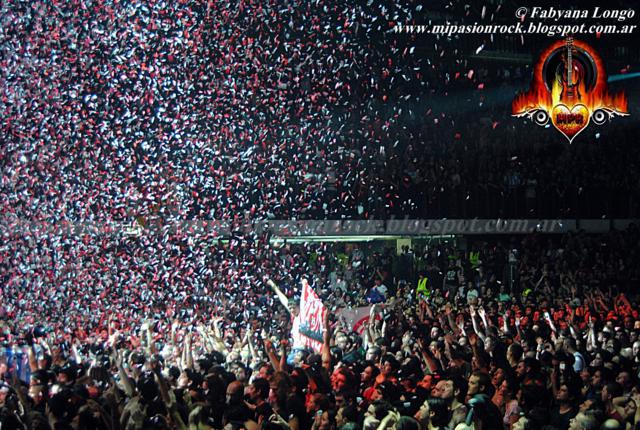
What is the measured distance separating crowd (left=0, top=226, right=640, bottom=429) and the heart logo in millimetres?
2799

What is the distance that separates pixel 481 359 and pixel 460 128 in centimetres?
878

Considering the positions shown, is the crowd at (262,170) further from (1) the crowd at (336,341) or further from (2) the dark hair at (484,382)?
(2) the dark hair at (484,382)

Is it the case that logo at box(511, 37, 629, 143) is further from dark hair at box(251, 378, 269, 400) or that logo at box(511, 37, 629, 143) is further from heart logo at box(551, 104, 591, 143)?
dark hair at box(251, 378, 269, 400)

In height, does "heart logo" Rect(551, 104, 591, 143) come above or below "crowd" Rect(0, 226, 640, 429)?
above

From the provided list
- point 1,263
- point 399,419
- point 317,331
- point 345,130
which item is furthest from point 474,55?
point 399,419

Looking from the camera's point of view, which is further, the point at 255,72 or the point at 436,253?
the point at 255,72

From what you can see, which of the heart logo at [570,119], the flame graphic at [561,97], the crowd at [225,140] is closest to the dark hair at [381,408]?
the crowd at [225,140]

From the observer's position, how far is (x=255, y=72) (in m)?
13.6

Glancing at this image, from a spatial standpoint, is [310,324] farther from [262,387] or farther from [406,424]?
[406,424]

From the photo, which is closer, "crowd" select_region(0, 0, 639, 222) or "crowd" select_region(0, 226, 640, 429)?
"crowd" select_region(0, 226, 640, 429)

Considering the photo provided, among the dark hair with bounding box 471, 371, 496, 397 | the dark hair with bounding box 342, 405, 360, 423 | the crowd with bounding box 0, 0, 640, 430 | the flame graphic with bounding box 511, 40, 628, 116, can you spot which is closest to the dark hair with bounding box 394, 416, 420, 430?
the dark hair with bounding box 342, 405, 360, 423

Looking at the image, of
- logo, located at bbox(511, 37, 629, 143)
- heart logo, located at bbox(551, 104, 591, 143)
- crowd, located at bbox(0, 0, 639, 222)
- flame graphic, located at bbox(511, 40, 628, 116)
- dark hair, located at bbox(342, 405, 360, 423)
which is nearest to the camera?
dark hair, located at bbox(342, 405, 360, 423)

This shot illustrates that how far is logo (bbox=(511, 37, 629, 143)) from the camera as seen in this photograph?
14.8 meters

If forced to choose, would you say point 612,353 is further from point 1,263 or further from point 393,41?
point 393,41
